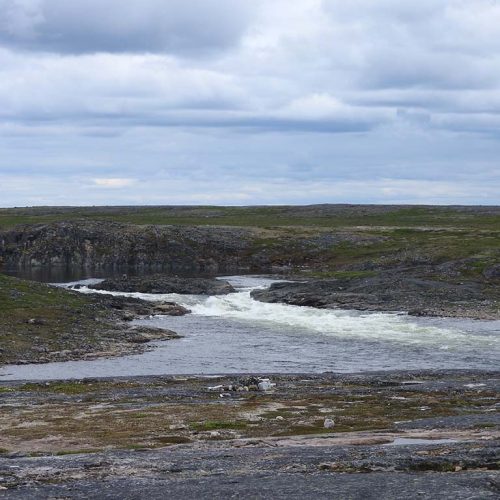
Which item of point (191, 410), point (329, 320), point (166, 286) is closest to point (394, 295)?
point (329, 320)

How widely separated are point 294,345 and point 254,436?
1326 inches

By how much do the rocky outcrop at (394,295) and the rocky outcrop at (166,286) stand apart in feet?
16.0

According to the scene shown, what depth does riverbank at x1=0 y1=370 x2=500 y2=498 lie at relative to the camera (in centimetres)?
2558

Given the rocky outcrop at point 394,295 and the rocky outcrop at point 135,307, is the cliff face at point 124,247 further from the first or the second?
the rocky outcrop at point 135,307

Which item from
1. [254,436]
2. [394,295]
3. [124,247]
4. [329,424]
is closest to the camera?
[254,436]

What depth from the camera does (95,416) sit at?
40562 mm

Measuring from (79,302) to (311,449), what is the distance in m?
52.9

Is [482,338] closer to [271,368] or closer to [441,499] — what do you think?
[271,368]

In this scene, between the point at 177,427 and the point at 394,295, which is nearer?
the point at 177,427

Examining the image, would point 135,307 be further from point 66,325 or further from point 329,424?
point 329,424

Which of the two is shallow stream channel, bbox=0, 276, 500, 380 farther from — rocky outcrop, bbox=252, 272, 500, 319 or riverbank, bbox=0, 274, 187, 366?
rocky outcrop, bbox=252, 272, 500, 319

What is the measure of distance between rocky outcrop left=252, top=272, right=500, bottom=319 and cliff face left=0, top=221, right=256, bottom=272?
45973 millimetres

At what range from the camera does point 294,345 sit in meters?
68.4

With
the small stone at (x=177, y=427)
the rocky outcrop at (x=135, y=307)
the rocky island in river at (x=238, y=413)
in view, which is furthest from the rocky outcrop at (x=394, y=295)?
the small stone at (x=177, y=427)
